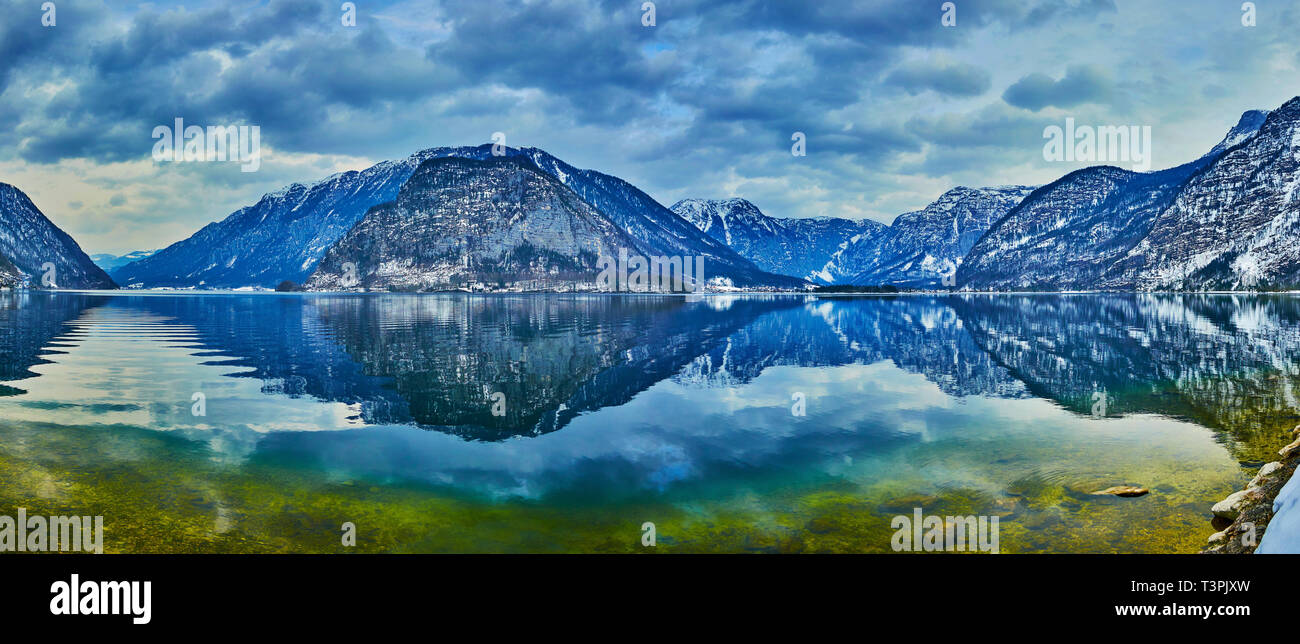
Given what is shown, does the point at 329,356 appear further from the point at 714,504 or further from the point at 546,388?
the point at 714,504

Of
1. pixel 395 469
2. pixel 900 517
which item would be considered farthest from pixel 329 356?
pixel 900 517

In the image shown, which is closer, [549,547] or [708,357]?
[549,547]

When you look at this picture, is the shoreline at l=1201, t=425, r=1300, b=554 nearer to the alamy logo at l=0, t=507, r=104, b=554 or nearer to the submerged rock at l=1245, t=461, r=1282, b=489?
the submerged rock at l=1245, t=461, r=1282, b=489
